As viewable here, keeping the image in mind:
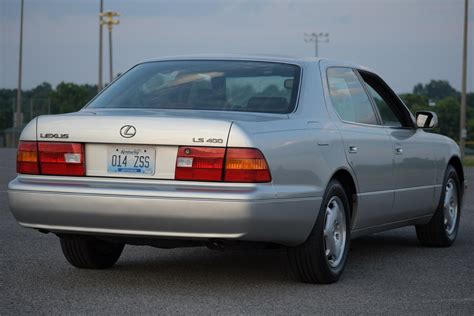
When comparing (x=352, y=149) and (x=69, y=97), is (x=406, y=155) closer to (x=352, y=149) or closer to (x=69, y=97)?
(x=352, y=149)

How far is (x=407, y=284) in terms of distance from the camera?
7168 mm

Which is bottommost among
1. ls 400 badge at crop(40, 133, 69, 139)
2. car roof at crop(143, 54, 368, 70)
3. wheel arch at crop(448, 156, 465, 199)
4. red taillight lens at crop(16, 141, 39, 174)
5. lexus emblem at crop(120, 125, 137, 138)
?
wheel arch at crop(448, 156, 465, 199)

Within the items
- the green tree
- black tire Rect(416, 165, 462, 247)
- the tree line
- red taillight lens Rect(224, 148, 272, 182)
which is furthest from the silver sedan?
the green tree

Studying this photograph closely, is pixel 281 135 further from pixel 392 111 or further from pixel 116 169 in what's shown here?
pixel 392 111

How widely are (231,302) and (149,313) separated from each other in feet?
2.01

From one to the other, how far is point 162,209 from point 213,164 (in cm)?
40

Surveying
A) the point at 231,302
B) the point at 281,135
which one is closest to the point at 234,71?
the point at 281,135

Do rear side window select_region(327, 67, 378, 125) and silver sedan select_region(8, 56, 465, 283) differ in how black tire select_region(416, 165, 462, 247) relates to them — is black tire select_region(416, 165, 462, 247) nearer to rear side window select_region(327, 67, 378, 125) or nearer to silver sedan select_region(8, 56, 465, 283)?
silver sedan select_region(8, 56, 465, 283)

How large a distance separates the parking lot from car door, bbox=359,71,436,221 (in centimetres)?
44

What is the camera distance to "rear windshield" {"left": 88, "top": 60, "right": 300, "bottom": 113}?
7.16 meters

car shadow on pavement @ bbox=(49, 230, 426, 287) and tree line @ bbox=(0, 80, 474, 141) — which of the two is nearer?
car shadow on pavement @ bbox=(49, 230, 426, 287)

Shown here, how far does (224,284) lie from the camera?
23.1 ft

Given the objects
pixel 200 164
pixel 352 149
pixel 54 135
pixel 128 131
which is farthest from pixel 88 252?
pixel 352 149

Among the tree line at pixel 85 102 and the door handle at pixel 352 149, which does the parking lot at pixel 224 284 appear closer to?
the door handle at pixel 352 149
